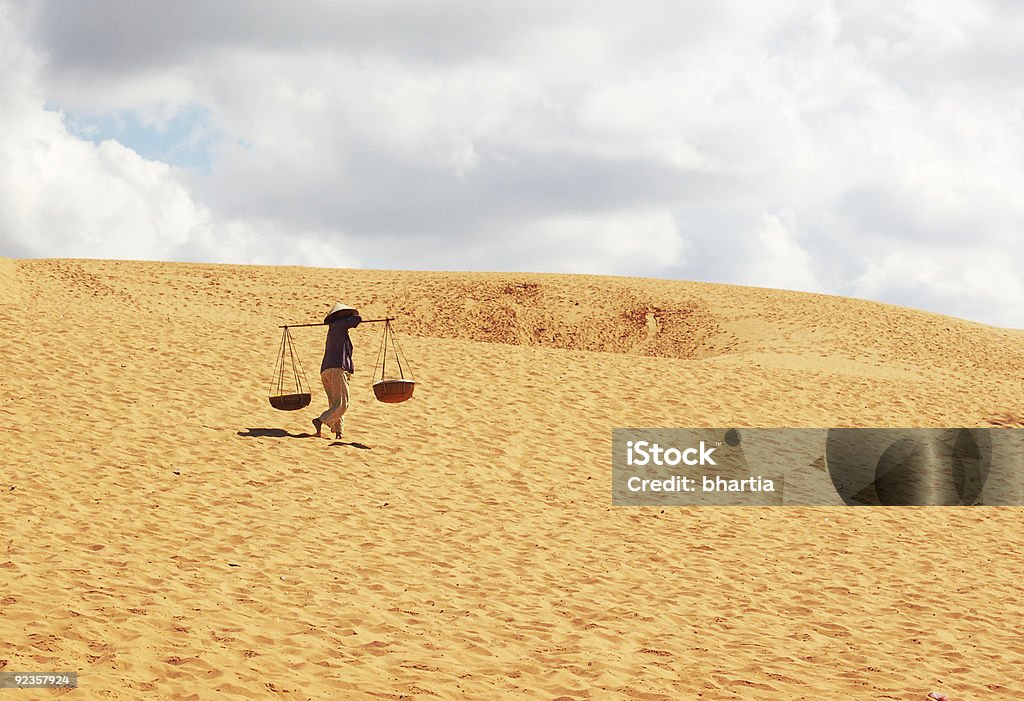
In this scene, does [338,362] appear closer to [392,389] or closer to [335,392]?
[335,392]

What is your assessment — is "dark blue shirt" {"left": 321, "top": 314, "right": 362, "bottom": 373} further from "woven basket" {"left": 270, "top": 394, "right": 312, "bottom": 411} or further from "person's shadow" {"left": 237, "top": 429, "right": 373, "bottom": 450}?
"person's shadow" {"left": 237, "top": 429, "right": 373, "bottom": 450}

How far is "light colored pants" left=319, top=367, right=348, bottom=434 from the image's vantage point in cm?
1568

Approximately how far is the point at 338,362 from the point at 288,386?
3796 mm

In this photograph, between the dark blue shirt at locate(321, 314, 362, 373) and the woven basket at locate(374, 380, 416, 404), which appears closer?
the woven basket at locate(374, 380, 416, 404)

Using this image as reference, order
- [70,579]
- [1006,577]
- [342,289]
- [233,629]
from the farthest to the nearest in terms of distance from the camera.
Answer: [342,289]
[1006,577]
[70,579]
[233,629]

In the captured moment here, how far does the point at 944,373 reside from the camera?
2925 centimetres

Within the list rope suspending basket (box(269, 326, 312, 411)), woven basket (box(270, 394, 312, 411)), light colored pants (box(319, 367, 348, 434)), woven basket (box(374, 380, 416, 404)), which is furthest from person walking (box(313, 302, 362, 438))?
woven basket (box(374, 380, 416, 404))

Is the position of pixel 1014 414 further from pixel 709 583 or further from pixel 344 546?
pixel 344 546

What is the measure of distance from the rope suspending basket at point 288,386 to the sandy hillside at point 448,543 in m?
0.40

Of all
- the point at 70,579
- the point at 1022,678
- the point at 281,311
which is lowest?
the point at 1022,678

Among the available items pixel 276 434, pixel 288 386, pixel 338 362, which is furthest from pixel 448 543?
pixel 288 386

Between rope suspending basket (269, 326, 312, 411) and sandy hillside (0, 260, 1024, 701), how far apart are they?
404 mm

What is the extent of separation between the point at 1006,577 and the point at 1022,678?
4.19 meters

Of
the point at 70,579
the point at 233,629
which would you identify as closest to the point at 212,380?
the point at 70,579
